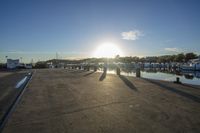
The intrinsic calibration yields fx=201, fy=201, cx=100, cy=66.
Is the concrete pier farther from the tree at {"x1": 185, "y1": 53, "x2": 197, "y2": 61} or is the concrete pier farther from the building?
the tree at {"x1": 185, "y1": 53, "x2": 197, "y2": 61}

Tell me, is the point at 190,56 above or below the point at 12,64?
above

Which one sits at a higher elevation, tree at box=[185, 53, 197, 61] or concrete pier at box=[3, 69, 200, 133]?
tree at box=[185, 53, 197, 61]

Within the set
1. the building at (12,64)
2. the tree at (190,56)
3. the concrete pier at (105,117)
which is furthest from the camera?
the tree at (190,56)

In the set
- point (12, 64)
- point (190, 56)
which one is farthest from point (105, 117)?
point (190, 56)

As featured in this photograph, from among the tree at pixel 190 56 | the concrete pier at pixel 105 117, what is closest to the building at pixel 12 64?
the concrete pier at pixel 105 117

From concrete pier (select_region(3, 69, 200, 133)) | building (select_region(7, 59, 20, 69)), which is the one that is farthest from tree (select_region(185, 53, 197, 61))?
concrete pier (select_region(3, 69, 200, 133))

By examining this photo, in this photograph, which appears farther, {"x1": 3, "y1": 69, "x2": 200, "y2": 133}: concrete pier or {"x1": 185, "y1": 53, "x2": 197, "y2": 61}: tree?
{"x1": 185, "y1": 53, "x2": 197, "y2": 61}: tree

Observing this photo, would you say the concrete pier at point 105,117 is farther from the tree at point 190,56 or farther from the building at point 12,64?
the tree at point 190,56

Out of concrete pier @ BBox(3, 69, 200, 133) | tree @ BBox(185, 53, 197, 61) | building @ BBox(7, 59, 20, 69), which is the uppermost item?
tree @ BBox(185, 53, 197, 61)

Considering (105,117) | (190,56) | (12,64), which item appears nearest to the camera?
(105,117)

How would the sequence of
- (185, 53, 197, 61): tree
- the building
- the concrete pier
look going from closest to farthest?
the concrete pier, the building, (185, 53, 197, 61): tree

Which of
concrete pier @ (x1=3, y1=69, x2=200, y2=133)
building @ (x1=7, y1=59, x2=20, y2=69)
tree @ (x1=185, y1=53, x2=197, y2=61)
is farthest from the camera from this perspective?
tree @ (x1=185, y1=53, x2=197, y2=61)

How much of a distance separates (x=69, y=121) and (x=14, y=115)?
7.85 ft

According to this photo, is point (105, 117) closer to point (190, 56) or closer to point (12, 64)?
point (12, 64)
